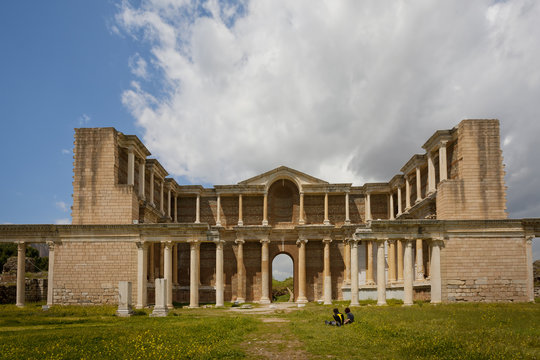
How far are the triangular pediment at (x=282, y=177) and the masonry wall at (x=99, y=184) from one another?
13294mm

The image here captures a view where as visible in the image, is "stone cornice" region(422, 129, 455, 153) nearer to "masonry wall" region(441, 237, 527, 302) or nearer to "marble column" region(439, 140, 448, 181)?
"marble column" region(439, 140, 448, 181)

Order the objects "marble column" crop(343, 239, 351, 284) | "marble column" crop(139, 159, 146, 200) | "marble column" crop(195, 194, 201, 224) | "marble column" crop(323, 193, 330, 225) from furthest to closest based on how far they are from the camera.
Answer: "marble column" crop(195, 194, 201, 224)
"marble column" crop(323, 193, 330, 225)
"marble column" crop(343, 239, 351, 284)
"marble column" crop(139, 159, 146, 200)

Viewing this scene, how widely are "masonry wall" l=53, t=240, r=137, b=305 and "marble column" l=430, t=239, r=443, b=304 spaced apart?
19.6 metres

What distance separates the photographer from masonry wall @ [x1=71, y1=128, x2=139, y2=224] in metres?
35.0

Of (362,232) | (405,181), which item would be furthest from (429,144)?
(362,232)

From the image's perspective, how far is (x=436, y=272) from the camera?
30828 millimetres

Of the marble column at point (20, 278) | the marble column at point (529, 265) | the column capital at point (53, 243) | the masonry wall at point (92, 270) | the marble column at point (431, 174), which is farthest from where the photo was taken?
the marble column at point (431, 174)

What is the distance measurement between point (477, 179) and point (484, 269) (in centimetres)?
615

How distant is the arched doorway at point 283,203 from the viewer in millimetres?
47469

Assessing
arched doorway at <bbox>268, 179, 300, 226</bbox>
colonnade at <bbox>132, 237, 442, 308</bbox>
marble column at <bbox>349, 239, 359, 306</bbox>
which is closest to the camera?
colonnade at <bbox>132, 237, 442, 308</bbox>

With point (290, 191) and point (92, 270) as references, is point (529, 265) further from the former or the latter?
point (92, 270)

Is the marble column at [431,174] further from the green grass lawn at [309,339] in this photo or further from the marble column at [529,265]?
the green grass lawn at [309,339]

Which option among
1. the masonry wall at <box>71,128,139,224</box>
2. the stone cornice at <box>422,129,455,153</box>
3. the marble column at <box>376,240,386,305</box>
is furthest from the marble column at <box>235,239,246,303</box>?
the stone cornice at <box>422,129,455,153</box>

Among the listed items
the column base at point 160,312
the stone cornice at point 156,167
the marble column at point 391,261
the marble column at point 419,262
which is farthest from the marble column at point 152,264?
the marble column at point 419,262
